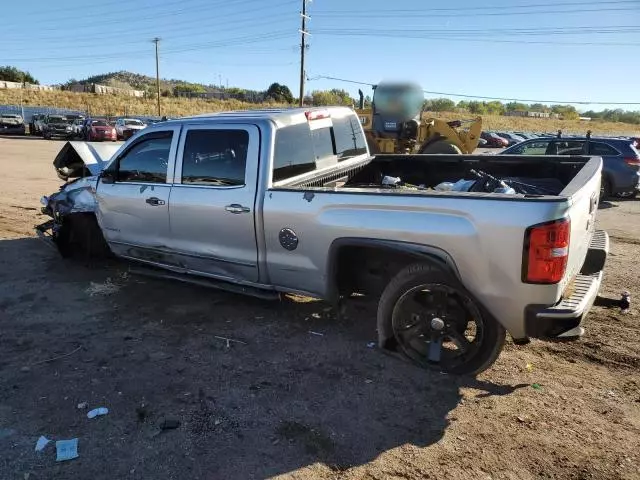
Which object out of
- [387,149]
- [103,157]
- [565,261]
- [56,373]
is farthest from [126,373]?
[387,149]

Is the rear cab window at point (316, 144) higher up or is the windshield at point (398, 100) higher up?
the windshield at point (398, 100)

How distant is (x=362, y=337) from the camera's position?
14.1 feet

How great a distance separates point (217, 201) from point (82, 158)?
2964 millimetres

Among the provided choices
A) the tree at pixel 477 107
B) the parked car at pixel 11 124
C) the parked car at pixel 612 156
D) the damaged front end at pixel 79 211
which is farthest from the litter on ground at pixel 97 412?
the tree at pixel 477 107

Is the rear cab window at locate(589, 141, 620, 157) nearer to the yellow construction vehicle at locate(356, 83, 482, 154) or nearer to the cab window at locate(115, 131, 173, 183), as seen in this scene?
the yellow construction vehicle at locate(356, 83, 482, 154)

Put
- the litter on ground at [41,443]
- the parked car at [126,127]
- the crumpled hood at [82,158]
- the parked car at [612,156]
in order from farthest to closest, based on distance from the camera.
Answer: the parked car at [126,127], the parked car at [612,156], the crumpled hood at [82,158], the litter on ground at [41,443]

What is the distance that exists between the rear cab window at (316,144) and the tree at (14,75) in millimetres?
100789

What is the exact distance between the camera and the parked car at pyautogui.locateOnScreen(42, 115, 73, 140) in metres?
33.1

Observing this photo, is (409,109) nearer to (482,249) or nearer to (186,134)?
(186,134)

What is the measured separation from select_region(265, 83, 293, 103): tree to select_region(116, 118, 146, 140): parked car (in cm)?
4841

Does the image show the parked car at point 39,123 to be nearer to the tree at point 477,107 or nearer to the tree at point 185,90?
the tree at point 185,90

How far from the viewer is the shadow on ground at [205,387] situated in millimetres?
2840

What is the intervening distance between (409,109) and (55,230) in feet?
40.7

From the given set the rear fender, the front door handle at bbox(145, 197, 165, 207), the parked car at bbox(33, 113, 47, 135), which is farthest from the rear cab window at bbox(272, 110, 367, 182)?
the parked car at bbox(33, 113, 47, 135)
